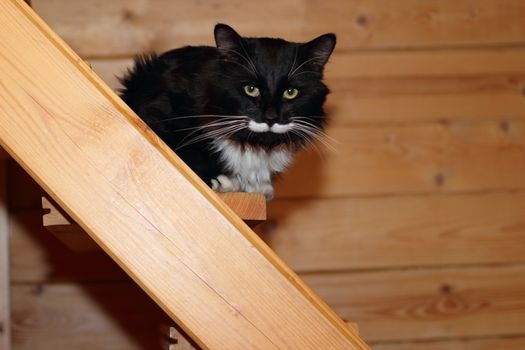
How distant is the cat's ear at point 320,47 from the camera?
1403mm

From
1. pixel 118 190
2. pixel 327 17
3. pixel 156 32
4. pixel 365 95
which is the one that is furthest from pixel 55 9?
pixel 118 190

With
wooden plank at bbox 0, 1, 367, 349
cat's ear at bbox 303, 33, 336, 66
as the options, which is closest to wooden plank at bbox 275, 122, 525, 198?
cat's ear at bbox 303, 33, 336, 66

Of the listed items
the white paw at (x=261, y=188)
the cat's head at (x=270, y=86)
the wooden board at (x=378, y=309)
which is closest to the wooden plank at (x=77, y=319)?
the wooden board at (x=378, y=309)

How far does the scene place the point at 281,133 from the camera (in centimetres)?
136

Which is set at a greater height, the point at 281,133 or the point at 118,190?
the point at 281,133

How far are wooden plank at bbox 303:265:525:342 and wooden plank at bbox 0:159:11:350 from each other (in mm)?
759

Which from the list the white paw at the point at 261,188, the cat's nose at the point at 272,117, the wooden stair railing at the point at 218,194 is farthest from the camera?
the white paw at the point at 261,188

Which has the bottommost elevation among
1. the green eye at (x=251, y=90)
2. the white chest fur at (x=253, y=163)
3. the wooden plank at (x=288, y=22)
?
the white chest fur at (x=253, y=163)

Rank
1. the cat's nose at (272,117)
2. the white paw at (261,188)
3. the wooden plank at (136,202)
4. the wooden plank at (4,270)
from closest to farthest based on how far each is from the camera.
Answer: the wooden plank at (136,202)
the cat's nose at (272,117)
the white paw at (261,188)
the wooden plank at (4,270)

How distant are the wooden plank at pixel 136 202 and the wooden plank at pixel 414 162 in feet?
2.89

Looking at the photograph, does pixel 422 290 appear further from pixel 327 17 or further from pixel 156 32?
pixel 156 32

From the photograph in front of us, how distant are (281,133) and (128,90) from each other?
0.38 m

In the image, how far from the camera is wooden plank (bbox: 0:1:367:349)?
1015 millimetres

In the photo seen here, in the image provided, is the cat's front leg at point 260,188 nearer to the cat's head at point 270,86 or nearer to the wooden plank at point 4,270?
the cat's head at point 270,86
